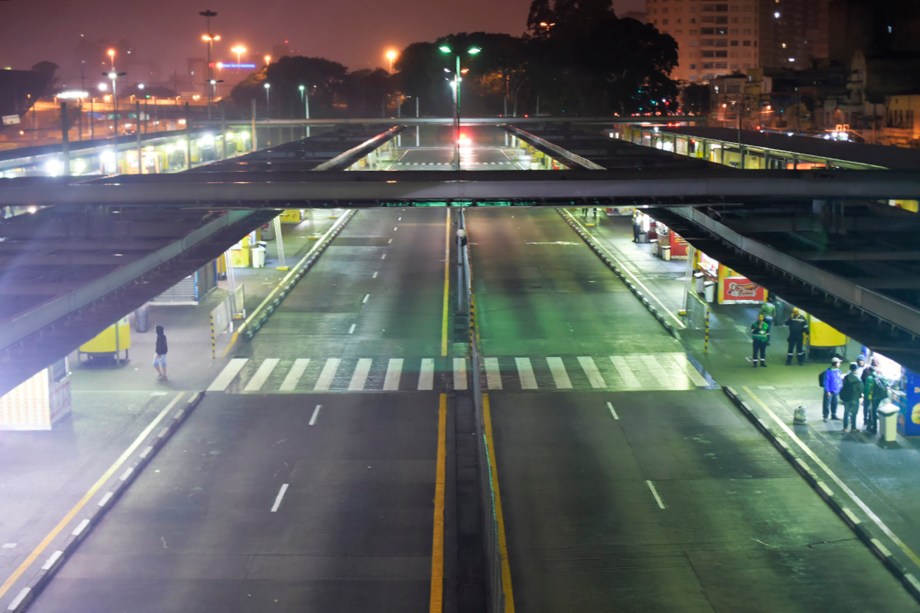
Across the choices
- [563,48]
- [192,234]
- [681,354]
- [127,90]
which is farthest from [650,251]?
[127,90]

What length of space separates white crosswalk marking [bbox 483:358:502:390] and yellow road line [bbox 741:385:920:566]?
5.68m

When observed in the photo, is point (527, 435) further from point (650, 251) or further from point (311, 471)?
point (650, 251)

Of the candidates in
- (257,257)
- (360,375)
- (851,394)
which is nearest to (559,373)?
(360,375)

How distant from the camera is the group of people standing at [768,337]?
27.6 m

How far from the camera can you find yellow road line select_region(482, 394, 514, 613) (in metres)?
15.5

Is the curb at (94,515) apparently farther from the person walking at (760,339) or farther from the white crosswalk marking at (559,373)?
the person walking at (760,339)

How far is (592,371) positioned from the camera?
2820 centimetres

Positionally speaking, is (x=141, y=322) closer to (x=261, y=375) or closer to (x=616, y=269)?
(x=261, y=375)

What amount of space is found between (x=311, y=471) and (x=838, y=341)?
14.3 meters

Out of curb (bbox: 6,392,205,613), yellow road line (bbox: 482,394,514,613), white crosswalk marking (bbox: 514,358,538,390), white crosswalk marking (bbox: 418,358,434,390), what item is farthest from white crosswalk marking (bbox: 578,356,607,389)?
curb (bbox: 6,392,205,613)

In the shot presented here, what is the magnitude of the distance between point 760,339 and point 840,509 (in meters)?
9.62

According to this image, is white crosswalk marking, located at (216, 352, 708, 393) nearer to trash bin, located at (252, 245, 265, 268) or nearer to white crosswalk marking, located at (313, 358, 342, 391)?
white crosswalk marking, located at (313, 358, 342, 391)

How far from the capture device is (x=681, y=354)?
29.8 m

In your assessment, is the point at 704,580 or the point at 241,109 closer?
the point at 704,580
